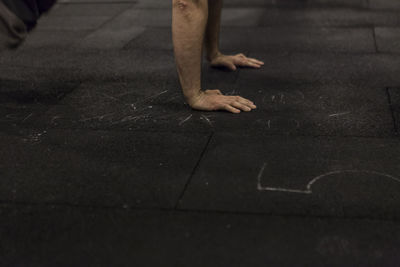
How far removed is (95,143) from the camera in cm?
260

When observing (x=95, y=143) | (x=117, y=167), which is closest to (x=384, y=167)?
(x=117, y=167)

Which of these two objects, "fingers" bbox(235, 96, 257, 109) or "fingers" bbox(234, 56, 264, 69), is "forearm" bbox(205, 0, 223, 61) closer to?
"fingers" bbox(234, 56, 264, 69)

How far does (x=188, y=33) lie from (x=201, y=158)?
678 millimetres

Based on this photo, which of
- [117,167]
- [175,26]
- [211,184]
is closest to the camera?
[211,184]

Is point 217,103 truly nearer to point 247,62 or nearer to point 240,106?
point 240,106

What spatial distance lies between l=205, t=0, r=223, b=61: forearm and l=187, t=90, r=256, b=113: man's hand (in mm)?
621

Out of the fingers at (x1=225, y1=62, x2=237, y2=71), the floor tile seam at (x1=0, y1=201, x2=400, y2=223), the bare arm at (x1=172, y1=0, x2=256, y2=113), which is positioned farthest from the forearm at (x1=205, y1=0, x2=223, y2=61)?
the floor tile seam at (x1=0, y1=201, x2=400, y2=223)

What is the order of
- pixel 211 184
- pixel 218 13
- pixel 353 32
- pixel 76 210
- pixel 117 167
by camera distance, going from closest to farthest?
pixel 76 210, pixel 211 184, pixel 117 167, pixel 218 13, pixel 353 32

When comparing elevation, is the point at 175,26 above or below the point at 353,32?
above

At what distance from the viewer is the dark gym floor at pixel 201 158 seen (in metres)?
1.83

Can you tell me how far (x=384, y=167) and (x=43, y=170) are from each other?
1.46 m

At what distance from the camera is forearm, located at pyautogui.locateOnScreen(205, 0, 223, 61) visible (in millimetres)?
3301

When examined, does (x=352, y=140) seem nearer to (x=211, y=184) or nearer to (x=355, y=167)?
(x=355, y=167)

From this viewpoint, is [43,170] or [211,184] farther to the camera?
[43,170]
